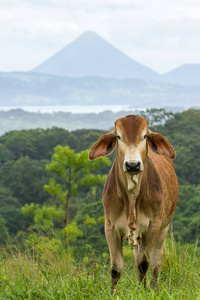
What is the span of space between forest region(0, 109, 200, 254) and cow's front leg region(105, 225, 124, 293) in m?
16.6

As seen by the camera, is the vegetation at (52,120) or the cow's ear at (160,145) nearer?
the cow's ear at (160,145)

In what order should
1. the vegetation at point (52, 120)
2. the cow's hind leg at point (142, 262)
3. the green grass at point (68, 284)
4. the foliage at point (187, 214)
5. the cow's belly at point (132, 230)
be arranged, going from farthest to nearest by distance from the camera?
the vegetation at point (52, 120)
the foliage at point (187, 214)
the cow's hind leg at point (142, 262)
the cow's belly at point (132, 230)
the green grass at point (68, 284)

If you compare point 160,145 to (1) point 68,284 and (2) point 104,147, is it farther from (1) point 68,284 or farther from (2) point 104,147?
(1) point 68,284

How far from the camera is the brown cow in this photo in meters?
3.94

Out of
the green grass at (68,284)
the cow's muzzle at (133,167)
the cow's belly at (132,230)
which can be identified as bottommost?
the green grass at (68,284)

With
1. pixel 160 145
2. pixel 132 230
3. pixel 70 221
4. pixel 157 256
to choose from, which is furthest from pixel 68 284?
pixel 70 221

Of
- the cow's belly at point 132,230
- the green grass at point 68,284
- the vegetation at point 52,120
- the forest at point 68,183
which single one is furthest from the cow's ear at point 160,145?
the vegetation at point 52,120

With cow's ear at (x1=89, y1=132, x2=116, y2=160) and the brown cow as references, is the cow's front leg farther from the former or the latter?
cow's ear at (x1=89, y1=132, x2=116, y2=160)

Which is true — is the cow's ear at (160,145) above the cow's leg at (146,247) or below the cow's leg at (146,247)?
above

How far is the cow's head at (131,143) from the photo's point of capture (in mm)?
3622

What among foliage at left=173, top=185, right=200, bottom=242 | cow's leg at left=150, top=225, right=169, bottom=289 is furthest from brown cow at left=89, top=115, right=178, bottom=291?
foliage at left=173, top=185, right=200, bottom=242

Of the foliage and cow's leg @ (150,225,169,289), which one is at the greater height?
cow's leg @ (150,225,169,289)

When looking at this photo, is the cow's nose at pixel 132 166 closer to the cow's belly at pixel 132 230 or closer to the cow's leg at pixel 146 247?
the cow's belly at pixel 132 230

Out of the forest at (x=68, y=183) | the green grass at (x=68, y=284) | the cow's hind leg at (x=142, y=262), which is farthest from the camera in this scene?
the forest at (x=68, y=183)
